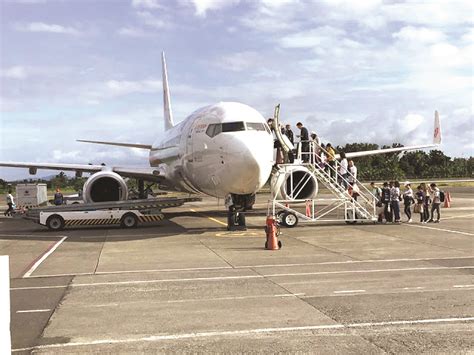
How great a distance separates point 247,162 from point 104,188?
1140 cm

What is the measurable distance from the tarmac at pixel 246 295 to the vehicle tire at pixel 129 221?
4.56 metres

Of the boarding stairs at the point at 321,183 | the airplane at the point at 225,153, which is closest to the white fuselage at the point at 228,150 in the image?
the airplane at the point at 225,153

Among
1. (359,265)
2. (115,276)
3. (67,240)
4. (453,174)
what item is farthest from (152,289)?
(453,174)

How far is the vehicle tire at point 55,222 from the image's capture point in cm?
2089

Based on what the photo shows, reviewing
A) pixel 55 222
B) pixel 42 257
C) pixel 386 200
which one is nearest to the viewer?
pixel 42 257

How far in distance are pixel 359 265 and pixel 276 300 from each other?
12.5 feet

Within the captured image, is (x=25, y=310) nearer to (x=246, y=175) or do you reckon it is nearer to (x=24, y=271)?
(x=24, y=271)

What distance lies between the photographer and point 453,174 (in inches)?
4031

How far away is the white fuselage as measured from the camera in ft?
54.1

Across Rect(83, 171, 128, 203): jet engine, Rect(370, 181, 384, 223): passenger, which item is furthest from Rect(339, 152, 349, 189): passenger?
Rect(83, 171, 128, 203): jet engine

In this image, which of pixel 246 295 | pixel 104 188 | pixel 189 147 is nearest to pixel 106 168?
pixel 104 188

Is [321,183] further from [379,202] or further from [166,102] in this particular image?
[166,102]

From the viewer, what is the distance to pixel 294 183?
73.4ft

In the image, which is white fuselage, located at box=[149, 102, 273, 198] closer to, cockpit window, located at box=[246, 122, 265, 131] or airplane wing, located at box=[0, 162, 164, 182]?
cockpit window, located at box=[246, 122, 265, 131]
